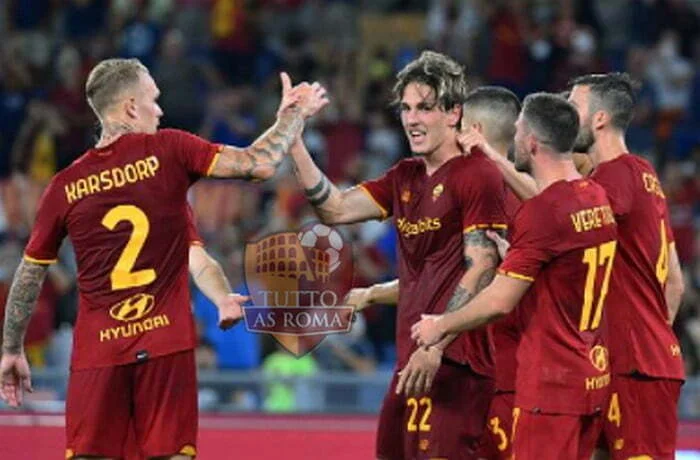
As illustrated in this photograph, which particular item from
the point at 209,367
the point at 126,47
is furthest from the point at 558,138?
the point at 126,47

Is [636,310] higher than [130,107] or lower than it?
lower

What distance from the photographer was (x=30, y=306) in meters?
9.00

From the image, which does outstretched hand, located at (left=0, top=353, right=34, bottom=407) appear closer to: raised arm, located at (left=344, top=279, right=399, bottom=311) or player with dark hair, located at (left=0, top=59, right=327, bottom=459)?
player with dark hair, located at (left=0, top=59, right=327, bottom=459)

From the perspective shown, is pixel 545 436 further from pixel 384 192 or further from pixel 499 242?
pixel 384 192

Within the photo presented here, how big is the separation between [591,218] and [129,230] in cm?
204

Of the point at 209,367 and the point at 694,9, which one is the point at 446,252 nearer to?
the point at 209,367

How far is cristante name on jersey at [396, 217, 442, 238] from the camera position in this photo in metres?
9.06

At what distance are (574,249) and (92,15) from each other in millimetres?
11925

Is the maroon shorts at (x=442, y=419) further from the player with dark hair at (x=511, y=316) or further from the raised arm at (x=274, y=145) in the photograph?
the raised arm at (x=274, y=145)

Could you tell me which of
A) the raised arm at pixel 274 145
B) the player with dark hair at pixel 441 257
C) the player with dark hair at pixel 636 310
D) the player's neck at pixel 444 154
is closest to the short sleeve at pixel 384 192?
the player with dark hair at pixel 441 257

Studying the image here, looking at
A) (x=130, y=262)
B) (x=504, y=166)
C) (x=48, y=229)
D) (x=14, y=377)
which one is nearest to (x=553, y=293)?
(x=504, y=166)

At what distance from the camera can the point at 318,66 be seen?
62.7ft

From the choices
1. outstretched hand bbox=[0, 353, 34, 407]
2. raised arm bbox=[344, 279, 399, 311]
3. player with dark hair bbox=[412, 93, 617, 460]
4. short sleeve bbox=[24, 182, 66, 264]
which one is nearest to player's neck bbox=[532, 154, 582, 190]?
player with dark hair bbox=[412, 93, 617, 460]

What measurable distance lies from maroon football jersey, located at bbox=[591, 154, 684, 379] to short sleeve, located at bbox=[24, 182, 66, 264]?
2429 millimetres
